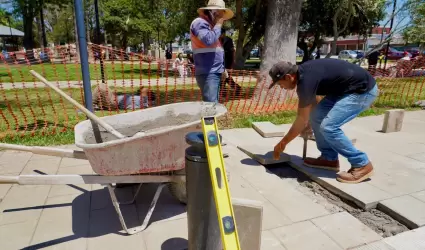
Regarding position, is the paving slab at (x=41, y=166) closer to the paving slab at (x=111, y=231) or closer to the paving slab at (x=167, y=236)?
the paving slab at (x=111, y=231)

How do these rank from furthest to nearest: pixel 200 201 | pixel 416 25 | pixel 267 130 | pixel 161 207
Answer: pixel 416 25, pixel 267 130, pixel 161 207, pixel 200 201

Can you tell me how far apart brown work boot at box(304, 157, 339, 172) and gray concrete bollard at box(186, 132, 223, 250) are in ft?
7.10

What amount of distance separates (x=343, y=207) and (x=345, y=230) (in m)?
0.51

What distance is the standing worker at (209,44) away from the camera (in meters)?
3.61

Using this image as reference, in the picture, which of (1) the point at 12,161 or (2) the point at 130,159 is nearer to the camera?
(2) the point at 130,159

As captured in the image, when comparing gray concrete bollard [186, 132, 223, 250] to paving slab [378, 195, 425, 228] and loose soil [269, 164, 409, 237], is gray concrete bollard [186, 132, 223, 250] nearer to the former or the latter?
loose soil [269, 164, 409, 237]

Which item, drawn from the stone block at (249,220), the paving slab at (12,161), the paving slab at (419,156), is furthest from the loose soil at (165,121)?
the paving slab at (419,156)

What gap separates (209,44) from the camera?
363 centimetres

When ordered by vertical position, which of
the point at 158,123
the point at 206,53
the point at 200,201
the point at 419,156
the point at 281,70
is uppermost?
the point at 206,53

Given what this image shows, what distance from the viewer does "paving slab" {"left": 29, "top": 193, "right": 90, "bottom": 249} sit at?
7.95 ft

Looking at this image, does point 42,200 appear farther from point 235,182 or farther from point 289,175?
point 289,175

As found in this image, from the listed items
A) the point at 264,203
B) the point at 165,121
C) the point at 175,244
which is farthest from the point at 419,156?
the point at 175,244

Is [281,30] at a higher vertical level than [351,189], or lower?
higher

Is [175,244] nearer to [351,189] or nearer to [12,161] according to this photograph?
[351,189]
